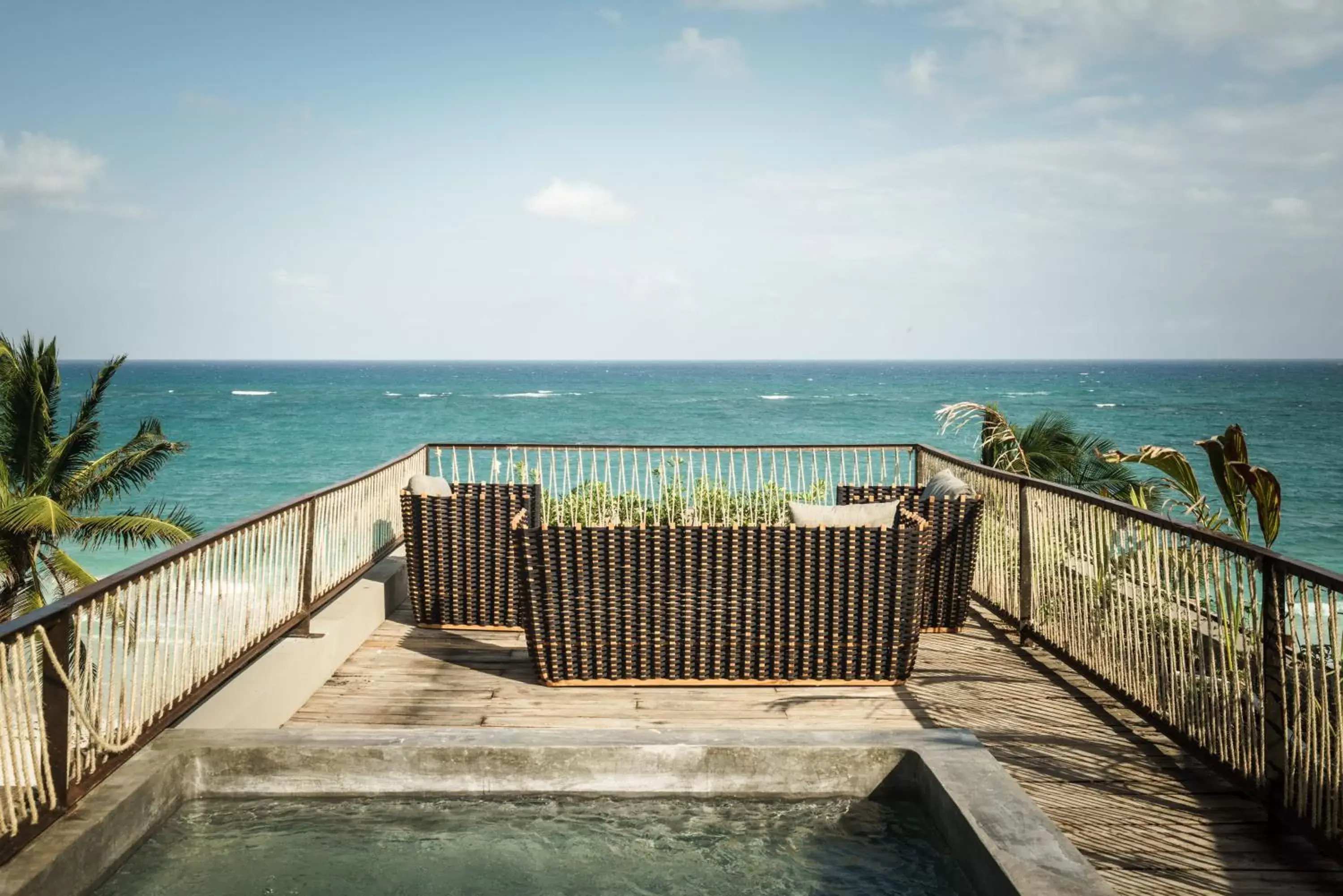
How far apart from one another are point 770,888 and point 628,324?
3426 inches

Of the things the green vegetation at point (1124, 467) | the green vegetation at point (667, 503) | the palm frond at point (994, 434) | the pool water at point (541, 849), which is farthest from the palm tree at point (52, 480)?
the green vegetation at point (1124, 467)

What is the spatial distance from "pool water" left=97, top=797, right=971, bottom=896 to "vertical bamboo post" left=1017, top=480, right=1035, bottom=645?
251cm

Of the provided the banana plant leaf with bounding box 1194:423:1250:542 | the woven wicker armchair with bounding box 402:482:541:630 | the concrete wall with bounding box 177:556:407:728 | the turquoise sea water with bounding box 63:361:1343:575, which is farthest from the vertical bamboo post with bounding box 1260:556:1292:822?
the turquoise sea water with bounding box 63:361:1343:575

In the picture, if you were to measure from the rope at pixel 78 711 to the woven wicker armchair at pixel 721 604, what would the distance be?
1.84m

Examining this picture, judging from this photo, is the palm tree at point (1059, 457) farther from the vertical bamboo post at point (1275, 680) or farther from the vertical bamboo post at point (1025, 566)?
the vertical bamboo post at point (1275, 680)

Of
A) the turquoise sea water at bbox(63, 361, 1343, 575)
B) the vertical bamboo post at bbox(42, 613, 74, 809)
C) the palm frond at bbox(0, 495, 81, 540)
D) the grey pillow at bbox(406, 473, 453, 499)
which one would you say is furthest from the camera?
the turquoise sea water at bbox(63, 361, 1343, 575)

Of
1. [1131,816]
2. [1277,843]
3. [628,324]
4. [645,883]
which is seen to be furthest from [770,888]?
[628,324]

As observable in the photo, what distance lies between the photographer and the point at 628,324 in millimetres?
88438

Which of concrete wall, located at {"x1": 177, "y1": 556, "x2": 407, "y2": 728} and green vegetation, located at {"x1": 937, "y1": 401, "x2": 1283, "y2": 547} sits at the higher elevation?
green vegetation, located at {"x1": 937, "y1": 401, "x2": 1283, "y2": 547}

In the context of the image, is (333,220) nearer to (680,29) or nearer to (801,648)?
(680,29)

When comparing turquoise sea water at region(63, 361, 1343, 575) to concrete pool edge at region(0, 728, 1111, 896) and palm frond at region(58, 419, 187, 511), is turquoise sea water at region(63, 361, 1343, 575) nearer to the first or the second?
palm frond at region(58, 419, 187, 511)

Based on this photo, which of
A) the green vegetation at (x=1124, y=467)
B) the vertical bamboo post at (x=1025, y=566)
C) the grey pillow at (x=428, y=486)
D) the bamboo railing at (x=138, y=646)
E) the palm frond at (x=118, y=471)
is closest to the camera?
the bamboo railing at (x=138, y=646)

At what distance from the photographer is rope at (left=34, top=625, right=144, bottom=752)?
98.2 inches

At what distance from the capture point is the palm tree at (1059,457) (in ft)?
27.6
